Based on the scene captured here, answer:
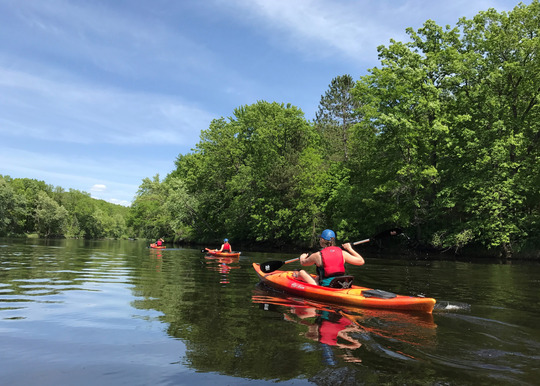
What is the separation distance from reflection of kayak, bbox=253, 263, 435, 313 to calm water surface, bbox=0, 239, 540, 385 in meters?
0.18

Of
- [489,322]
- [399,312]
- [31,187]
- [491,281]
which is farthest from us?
[31,187]

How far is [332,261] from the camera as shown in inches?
311

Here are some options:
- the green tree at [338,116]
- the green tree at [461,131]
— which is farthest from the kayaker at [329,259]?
the green tree at [338,116]

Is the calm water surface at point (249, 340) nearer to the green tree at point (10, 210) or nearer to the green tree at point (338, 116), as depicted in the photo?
the green tree at point (338, 116)

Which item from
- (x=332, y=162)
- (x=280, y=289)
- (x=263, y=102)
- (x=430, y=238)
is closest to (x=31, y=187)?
(x=263, y=102)

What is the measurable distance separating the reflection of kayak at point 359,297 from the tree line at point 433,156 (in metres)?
18.2

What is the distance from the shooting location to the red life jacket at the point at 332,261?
784 centimetres

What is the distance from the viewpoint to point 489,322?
19.7 ft

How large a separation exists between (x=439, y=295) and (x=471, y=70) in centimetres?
2101

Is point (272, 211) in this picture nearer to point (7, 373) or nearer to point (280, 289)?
point (280, 289)

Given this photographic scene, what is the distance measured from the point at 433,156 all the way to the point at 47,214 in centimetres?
7682

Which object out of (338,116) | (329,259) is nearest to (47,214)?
(338,116)

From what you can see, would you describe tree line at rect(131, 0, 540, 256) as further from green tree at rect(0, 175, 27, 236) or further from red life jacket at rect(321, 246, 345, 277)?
green tree at rect(0, 175, 27, 236)

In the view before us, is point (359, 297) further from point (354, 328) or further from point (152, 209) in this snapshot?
point (152, 209)
